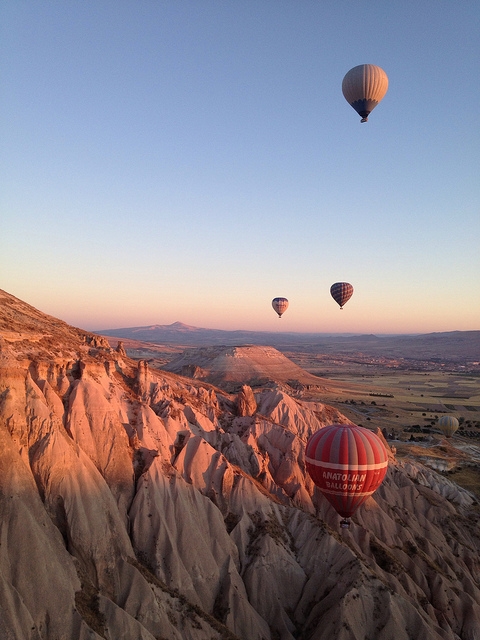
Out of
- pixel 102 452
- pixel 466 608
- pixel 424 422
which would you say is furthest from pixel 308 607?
pixel 424 422

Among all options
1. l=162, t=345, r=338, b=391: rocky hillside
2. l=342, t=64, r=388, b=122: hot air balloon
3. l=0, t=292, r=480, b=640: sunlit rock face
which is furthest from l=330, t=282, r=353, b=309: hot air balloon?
l=0, t=292, r=480, b=640: sunlit rock face

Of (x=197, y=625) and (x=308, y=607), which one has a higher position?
(x=197, y=625)

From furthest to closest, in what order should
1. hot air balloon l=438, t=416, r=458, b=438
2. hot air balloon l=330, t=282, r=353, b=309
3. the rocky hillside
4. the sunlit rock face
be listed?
the rocky hillside < hot air balloon l=330, t=282, r=353, b=309 < hot air balloon l=438, t=416, r=458, b=438 < the sunlit rock face

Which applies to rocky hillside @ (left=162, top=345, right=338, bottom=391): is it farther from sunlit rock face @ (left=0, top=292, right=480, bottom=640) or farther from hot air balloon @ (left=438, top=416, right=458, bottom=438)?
sunlit rock face @ (left=0, top=292, right=480, bottom=640)

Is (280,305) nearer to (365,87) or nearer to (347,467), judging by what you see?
(365,87)

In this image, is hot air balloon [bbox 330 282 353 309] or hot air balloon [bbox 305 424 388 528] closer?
hot air balloon [bbox 305 424 388 528]

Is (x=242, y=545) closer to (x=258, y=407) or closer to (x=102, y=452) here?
(x=102, y=452)
